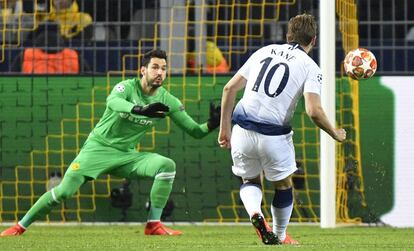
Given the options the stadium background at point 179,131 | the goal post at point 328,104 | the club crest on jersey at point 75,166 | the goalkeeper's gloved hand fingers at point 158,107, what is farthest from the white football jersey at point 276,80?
the stadium background at point 179,131

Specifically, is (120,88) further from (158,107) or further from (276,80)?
(276,80)

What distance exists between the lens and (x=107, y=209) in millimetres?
14273

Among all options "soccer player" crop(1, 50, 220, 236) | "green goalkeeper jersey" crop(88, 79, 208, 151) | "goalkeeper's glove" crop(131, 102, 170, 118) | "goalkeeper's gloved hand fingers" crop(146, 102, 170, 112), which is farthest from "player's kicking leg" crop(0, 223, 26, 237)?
"goalkeeper's gloved hand fingers" crop(146, 102, 170, 112)

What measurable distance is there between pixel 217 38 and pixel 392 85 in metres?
2.15

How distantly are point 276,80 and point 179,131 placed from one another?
194 inches

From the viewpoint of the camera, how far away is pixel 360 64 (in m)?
11.1

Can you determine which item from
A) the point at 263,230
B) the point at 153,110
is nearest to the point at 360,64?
the point at 153,110

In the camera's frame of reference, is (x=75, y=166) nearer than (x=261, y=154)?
No

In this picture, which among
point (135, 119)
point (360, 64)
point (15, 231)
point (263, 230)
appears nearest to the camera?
point (263, 230)

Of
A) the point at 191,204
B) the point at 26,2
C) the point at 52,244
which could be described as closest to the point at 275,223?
the point at 52,244

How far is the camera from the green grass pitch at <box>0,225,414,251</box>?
31.3 feet

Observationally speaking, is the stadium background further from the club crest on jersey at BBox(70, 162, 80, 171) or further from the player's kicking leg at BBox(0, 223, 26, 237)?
the player's kicking leg at BBox(0, 223, 26, 237)

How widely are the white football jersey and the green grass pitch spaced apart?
1018 mm

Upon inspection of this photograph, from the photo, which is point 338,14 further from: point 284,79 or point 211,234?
point 284,79
